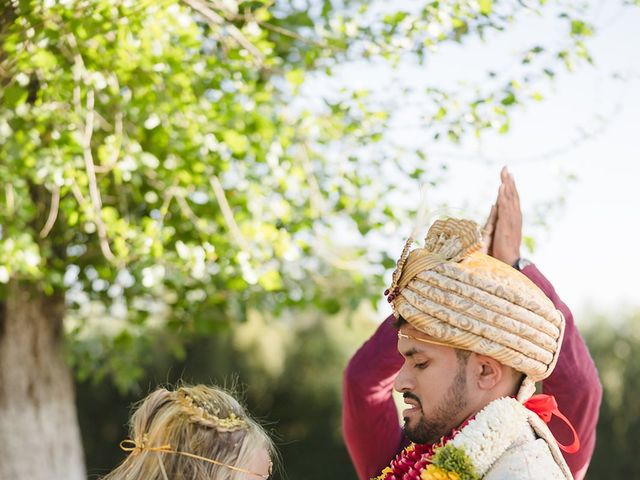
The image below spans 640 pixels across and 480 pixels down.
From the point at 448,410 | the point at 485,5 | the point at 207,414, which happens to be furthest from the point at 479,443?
the point at 485,5

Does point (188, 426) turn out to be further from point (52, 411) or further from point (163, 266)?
point (52, 411)

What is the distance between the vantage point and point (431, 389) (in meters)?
2.24

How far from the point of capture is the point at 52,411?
6.31 m

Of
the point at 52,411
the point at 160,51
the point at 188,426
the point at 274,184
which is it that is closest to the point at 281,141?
the point at 274,184

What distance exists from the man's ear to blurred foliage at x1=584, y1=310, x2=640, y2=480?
10086 mm

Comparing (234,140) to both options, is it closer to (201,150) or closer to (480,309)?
(201,150)

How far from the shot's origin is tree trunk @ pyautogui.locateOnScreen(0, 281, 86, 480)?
19.9 ft

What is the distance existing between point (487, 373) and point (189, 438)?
0.69 metres

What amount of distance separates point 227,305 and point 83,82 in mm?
1610

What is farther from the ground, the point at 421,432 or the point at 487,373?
the point at 487,373

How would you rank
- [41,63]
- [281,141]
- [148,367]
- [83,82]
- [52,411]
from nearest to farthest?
[41,63], [83,82], [281,141], [52,411], [148,367]

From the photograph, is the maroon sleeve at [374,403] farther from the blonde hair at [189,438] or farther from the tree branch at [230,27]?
the tree branch at [230,27]

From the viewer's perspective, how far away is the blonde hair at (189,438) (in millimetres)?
2148

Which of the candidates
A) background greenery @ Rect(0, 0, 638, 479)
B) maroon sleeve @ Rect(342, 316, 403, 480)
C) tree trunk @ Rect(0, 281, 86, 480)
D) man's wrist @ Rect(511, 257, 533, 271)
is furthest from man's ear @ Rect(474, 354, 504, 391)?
tree trunk @ Rect(0, 281, 86, 480)
